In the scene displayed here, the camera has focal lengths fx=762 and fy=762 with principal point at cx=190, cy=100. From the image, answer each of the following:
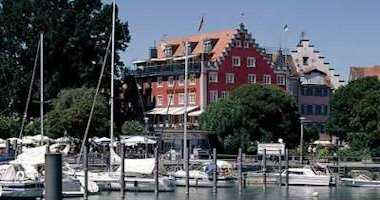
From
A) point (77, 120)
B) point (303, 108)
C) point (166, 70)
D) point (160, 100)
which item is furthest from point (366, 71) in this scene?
point (77, 120)

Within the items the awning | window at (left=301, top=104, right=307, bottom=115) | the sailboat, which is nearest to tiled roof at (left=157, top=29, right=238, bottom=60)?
the awning

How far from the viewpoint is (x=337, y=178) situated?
226ft

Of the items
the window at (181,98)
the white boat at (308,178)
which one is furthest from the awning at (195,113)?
the white boat at (308,178)

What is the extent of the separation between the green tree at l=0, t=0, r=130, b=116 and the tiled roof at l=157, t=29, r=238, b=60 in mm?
14199

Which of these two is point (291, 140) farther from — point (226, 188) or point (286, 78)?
point (226, 188)

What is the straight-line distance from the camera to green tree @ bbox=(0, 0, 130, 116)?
8775cm

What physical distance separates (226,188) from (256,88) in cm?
3091

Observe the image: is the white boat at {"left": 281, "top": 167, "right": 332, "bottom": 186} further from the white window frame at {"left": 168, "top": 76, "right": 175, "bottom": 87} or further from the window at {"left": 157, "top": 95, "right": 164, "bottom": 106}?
the window at {"left": 157, "top": 95, "right": 164, "bottom": 106}

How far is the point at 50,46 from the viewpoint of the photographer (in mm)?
88688

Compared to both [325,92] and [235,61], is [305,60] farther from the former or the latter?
[235,61]

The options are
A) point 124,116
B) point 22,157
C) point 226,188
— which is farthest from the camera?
point 124,116

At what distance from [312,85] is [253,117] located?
28.7m

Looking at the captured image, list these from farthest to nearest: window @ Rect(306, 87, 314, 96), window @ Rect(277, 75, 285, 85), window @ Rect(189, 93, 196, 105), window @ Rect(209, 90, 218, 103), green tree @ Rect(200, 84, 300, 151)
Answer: window @ Rect(306, 87, 314, 96) → window @ Rect(277, 75, 285, 85) → window @ Rect(189, 93, 196, 105) → window @ Rect(209, 90, 218, 103) → green tree @ Rect(200, 84, 300, 151)

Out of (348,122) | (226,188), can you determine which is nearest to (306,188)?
(226,188)
